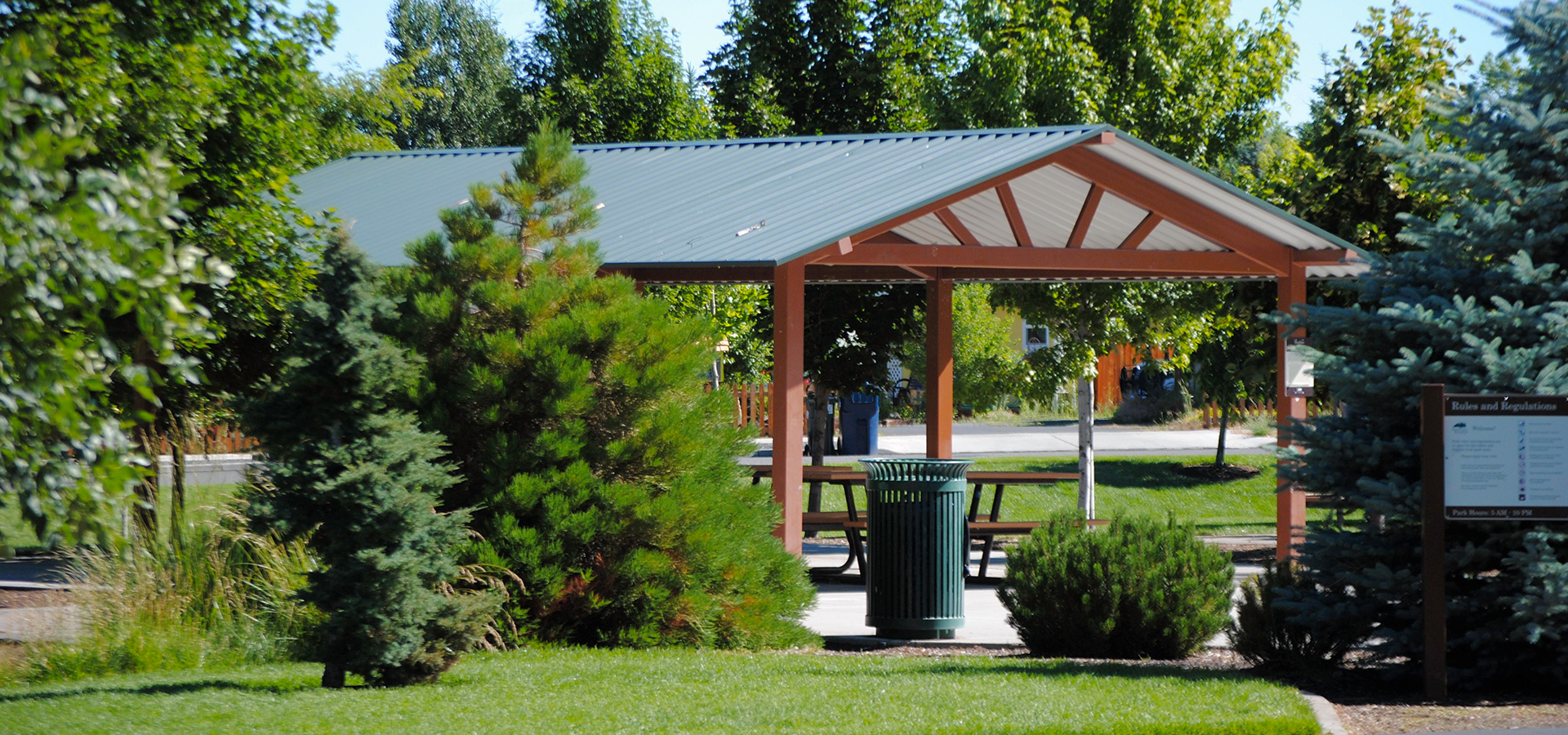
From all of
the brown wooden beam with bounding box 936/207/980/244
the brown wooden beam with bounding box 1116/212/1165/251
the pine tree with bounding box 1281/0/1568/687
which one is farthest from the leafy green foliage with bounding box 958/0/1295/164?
the pine tree with bounding box 1281/0/1568/687

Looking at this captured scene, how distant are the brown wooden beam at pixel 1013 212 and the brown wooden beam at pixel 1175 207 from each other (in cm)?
66

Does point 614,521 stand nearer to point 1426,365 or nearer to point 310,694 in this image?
point 310,694

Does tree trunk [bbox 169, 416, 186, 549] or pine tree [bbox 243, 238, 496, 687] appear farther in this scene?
tree trunk [bbox 169, 416, 186, 549]

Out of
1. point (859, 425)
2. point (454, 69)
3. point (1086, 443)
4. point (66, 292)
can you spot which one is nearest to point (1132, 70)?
point (1086, 443)

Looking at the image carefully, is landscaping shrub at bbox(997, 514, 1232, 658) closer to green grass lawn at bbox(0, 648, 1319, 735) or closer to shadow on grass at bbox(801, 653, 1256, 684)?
shadow on grass at bbox(801, 653, 1256, 684)

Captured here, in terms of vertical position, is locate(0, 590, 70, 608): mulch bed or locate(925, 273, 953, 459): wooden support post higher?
locate(925, 273, 953, 459): wooden support post

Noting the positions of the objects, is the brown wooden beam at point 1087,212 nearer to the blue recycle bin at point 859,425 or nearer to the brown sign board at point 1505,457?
the brown sign board at point 1505,457

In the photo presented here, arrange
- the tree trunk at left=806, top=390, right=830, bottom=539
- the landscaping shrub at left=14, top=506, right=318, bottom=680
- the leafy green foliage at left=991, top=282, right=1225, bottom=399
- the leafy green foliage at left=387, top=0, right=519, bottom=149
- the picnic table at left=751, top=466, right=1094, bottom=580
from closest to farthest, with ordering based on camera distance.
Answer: the landscaping shrub at left=14, top=506, right=318, bottom=680 < the picnic table at left=751, top=466, right=1094, bottom=580 < the leafy green foliage at left=991, top=282, right=1225, bottom=399 < the tree trunk at left=806, top=390, right=830, bottom=539 < the leafy green foliage at left=387, top=0, right=519, bottom=149

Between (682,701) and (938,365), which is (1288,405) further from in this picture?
(682,701)

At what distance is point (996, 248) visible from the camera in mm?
11945

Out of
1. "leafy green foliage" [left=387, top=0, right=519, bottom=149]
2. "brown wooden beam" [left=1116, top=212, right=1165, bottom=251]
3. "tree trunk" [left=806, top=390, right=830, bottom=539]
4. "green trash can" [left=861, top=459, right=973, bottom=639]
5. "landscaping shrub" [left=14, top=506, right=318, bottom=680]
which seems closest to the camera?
"landscaping shrub" [left=14, top=506, right=318, bottom=680]

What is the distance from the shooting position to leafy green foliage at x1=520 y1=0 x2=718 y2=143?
71.9 ft

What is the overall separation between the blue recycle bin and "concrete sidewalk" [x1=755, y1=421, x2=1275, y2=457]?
345 millimetres

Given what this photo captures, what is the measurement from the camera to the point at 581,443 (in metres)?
8.76
